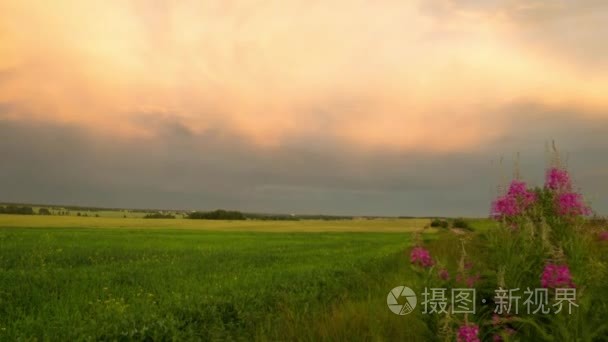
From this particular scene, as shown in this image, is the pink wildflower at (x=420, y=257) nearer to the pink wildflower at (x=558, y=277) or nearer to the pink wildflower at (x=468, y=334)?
the pink wildflower at (x=558, y=277)

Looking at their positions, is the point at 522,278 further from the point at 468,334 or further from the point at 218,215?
the point at 218,215

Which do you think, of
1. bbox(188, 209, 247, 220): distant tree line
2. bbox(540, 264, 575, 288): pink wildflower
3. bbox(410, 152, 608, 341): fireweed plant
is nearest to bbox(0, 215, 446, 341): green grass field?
bbox(410, 152, 608, 341): fireweed plant

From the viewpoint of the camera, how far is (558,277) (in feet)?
16.6

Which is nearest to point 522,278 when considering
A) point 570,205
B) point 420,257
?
point 420,257

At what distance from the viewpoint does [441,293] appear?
5902 millimetres

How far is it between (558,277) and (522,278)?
70.7 inches

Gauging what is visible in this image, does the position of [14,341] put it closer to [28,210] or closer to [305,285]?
[305,285]

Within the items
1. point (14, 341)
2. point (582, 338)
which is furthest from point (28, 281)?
point (582, 338)

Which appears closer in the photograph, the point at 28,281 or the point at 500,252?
the point at 500,252

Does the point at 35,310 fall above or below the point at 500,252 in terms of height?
below

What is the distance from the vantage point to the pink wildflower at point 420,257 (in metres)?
6.14

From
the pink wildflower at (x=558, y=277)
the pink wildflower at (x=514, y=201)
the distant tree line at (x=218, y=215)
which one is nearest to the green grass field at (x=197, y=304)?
the pink wildflower at (x=558, y=277)

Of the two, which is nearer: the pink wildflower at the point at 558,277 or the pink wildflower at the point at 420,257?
the pink wildflower at the point at 558,277

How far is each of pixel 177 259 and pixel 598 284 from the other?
1826 centimetres
